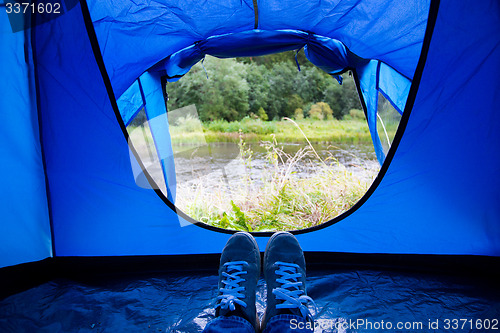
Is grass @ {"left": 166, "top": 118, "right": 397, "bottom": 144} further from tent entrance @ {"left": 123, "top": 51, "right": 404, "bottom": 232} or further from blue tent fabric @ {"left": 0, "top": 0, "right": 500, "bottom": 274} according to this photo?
blue tent fabric @ {"left": 0, "top": 0, "right": 500, "bottom": 274}

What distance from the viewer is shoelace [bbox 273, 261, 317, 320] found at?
87 cm

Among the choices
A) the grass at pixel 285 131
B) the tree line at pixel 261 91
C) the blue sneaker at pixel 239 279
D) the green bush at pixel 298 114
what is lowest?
the blue sneaker at pixel 239 279

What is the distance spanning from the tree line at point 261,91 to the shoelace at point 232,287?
499cm

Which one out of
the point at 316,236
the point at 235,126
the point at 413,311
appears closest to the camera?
the point at 413,311

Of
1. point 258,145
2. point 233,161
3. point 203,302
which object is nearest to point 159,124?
point 203,302

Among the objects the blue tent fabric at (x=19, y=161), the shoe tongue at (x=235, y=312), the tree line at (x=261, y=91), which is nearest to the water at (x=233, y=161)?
the tree line at (x=261, y=91)

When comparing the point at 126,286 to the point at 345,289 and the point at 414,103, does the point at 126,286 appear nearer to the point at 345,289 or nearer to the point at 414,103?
the point at 345,289

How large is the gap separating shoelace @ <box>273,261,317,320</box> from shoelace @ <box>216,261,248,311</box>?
0.34 feet

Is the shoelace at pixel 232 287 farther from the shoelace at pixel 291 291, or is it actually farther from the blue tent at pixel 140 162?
the blue tent at pixel 140 162

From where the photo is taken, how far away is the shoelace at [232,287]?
2.86 feet

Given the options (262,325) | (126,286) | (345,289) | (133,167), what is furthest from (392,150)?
(126,286)

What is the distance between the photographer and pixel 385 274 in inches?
49.9

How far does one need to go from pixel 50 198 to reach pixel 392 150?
130 cm

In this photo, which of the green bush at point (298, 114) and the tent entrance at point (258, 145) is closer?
the tent entrance at point (258, 145)
